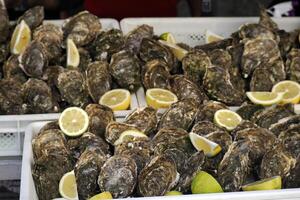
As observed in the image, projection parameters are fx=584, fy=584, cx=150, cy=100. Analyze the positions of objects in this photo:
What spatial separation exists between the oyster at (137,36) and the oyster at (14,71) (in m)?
0.46

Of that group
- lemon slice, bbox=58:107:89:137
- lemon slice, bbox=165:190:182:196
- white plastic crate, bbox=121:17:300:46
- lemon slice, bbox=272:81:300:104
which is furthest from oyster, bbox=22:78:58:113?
lemon slice, bbox=272:81:300:104

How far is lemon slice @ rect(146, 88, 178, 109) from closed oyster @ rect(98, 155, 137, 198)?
0.47 metres

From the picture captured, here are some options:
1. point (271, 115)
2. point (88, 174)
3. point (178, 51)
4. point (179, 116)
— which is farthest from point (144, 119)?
point (178, 51)

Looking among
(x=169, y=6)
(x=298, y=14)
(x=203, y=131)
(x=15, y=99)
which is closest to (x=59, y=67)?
(x=15, y=99)

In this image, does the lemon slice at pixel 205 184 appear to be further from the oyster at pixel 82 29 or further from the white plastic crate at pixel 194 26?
the white plastic crate at pixel 194 26

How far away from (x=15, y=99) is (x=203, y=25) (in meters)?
1.02

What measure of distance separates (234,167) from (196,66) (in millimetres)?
669

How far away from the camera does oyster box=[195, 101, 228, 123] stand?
198 centimetres

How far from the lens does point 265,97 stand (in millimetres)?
2158

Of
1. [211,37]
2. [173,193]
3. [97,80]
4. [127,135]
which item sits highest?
[211,37]

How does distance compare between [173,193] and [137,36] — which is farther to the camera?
[137,36]

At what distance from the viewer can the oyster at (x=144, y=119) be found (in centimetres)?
193

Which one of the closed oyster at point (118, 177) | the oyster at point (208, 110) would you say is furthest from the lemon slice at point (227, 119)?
the closed oyster at point (118, 177)

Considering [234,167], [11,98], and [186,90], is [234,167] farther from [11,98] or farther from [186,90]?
[11,98]
